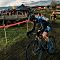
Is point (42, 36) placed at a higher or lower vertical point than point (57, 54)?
higher

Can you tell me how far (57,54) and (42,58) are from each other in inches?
35.0

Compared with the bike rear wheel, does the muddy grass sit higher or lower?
lower

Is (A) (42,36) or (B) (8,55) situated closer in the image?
(A) (42,36)

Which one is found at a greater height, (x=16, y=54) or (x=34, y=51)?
(x=34, y=51)

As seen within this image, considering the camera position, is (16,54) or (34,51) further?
(16,54)

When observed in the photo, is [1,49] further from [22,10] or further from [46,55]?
[22,10]

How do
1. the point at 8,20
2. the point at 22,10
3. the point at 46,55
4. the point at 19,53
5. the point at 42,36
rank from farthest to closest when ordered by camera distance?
the point at 22,10 < the point at 8,20 < the point at 19,53 < the point at 46,55 < the point at 42,36

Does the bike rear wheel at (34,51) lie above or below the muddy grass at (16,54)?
above

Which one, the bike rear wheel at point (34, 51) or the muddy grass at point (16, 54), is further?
the muddy grass at point (16, 54)

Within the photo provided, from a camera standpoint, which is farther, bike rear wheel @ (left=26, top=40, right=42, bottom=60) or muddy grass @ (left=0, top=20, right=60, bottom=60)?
muddy grass @ (left=0, top=20, right=60, bottom=60)

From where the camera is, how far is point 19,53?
380 inches

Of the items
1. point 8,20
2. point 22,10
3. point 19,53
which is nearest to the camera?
point 19,53

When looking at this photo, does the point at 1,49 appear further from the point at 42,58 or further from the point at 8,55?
the point at 42,58

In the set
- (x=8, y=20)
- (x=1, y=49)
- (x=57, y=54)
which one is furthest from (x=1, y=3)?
(x=57, y=54)
